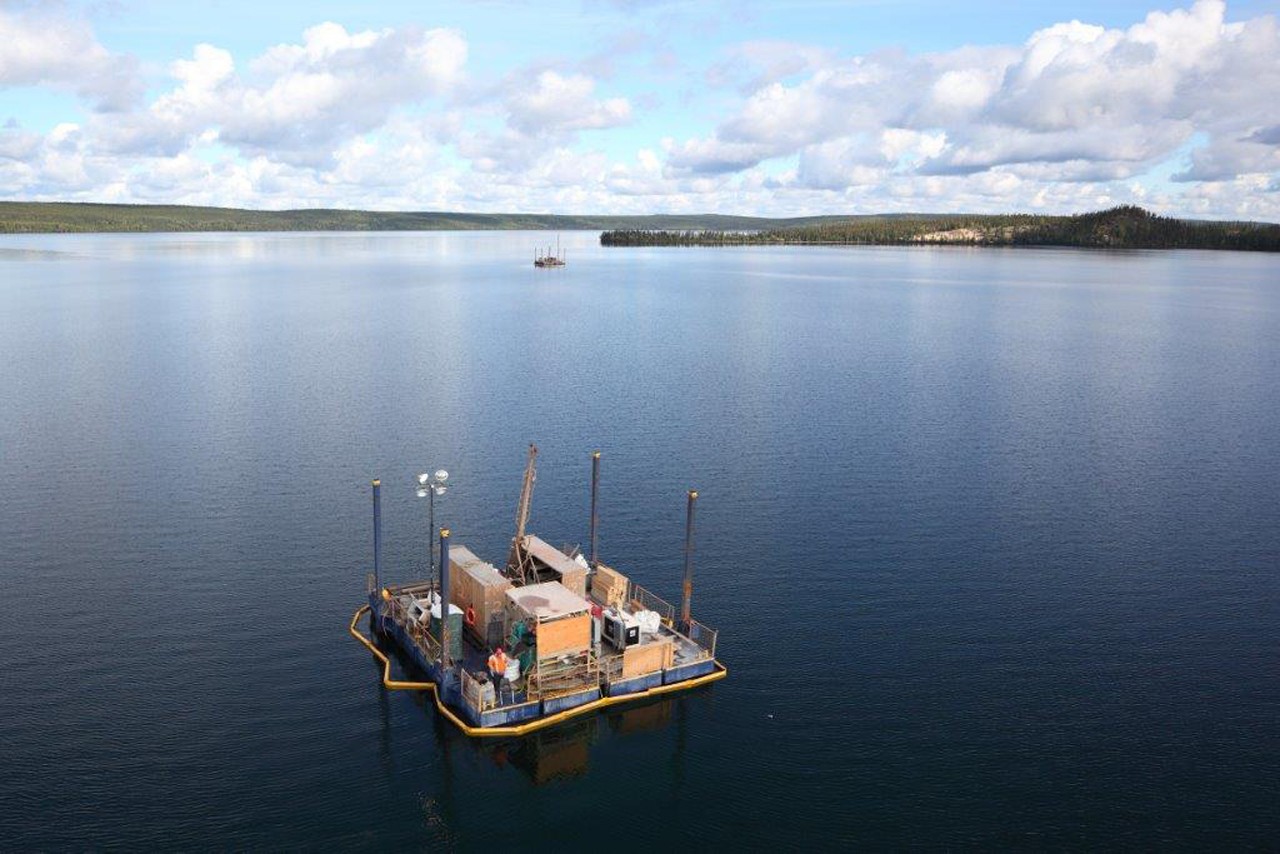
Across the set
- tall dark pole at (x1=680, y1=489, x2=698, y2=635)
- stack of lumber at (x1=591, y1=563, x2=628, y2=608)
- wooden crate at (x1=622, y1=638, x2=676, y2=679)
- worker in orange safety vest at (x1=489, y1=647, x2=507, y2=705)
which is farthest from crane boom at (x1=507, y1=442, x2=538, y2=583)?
tall dark pole at (x1=680, y1=489, x2=698, y2=635)

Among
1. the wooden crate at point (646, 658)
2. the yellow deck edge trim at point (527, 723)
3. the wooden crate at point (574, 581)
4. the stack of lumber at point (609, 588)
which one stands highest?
the wooden crate at point (574, 581)

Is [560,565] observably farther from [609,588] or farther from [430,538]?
[430,538]

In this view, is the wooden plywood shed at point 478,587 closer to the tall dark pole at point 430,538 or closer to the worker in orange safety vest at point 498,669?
the tall dark pole at point 430,538

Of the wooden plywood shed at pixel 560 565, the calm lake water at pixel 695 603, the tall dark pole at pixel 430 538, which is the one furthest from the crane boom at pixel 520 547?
the calm lake water at pixel 695 603

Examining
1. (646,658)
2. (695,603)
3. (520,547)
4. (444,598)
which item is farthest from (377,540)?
(695,603)

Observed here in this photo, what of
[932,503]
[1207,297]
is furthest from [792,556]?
[1207,297]
